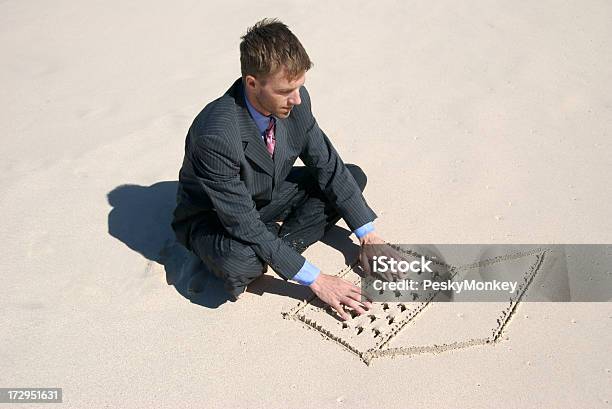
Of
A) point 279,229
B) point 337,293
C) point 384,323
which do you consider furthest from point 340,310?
point 279,229

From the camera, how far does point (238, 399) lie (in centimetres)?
229

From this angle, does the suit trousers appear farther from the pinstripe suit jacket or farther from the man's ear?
the man's ear

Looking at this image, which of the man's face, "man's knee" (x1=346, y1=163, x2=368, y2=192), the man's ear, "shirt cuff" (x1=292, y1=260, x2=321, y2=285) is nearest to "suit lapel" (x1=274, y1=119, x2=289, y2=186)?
the man's face

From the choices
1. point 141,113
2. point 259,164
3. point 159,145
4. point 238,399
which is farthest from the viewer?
point 141,113

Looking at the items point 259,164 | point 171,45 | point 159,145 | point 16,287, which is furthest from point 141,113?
point 259,164

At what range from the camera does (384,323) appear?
2.54 m

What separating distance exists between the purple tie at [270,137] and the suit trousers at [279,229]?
0.31 meters

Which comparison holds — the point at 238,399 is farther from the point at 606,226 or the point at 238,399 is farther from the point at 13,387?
the point at 606,226

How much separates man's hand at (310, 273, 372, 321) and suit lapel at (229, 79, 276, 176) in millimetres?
516

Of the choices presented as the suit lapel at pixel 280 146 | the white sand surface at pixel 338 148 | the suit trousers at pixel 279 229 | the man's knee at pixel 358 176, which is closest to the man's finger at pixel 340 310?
the white sand surface at pixel 338 148

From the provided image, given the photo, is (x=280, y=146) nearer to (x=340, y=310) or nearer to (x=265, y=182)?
(x=265, y=182)

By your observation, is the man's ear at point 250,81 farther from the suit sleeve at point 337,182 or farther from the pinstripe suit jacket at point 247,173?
the suit sleeve at point 337,182

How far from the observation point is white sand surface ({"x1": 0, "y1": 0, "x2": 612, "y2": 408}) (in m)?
2.35

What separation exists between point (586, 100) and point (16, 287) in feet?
10.4
